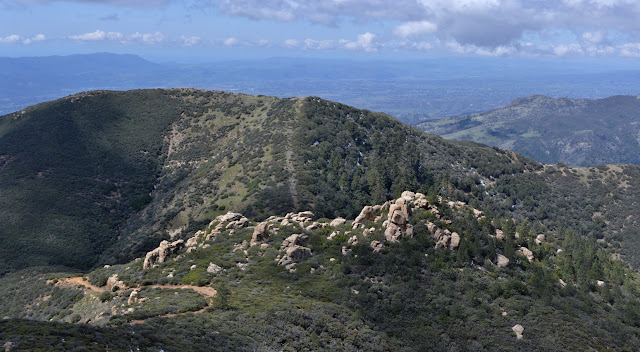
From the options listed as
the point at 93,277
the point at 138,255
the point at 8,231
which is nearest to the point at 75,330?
the point at 93,277

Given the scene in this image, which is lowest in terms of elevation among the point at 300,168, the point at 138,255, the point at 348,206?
the point at 138,255

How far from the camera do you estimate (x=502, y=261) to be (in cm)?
4150

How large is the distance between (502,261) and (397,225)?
38.7ft

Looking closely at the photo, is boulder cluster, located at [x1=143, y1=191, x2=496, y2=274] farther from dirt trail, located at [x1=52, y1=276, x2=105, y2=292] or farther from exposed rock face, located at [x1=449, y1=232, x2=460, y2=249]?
dirt trail, located at [x1=52, y1=276, x2=105, y2=292]

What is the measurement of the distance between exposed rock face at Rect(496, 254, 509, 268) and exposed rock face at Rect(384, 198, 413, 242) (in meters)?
9.69

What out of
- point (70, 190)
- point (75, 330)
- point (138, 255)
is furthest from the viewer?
point (70, 190)

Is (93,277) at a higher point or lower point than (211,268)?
lower

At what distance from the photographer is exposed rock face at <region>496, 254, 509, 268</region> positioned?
1621 inches

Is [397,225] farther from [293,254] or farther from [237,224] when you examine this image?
[237,224]

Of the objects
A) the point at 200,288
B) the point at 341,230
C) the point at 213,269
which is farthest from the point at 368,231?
the point at 200,288

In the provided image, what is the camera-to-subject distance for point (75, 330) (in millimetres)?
22969

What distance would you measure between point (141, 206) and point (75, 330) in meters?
73.6

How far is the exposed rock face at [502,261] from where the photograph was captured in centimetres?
4118

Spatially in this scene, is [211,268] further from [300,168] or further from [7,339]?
[300,168]
